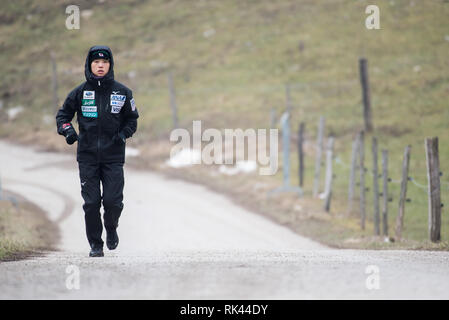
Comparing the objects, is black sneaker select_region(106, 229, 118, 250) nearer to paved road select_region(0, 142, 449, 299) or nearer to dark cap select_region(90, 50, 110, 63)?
paved road select_region(0, 142, 449, 299)

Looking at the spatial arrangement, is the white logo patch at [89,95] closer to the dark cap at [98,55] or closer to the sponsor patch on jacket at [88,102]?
the sponsor patch on jacket at [88,102]

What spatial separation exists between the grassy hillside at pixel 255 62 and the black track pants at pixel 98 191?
39.3ft

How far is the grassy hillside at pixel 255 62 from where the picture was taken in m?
29.5

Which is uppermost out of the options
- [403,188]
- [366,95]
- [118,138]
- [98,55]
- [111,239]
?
[366,95]

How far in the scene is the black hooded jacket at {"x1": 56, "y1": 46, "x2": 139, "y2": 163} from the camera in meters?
8.11

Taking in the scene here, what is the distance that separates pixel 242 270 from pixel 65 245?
8050mm

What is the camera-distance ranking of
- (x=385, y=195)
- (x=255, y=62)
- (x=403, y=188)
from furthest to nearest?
(x=255, y=62) < (x=385, y=195) < (x=403, y=188)

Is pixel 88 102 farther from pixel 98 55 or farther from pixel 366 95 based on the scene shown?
pixel 366 95

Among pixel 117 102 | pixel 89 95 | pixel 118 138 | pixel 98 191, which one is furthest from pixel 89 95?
pixel 98 191

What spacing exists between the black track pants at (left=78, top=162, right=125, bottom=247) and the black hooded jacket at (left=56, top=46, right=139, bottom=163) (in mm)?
105

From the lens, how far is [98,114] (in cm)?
810

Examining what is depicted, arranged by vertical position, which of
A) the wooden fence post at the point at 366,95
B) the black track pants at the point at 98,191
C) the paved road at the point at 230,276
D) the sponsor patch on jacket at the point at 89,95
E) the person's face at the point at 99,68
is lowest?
the paved road at the point at 230,276

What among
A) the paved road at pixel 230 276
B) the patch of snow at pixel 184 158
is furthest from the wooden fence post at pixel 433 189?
the patch of snow at pixel 184 158

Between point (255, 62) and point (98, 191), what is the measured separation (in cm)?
3209
